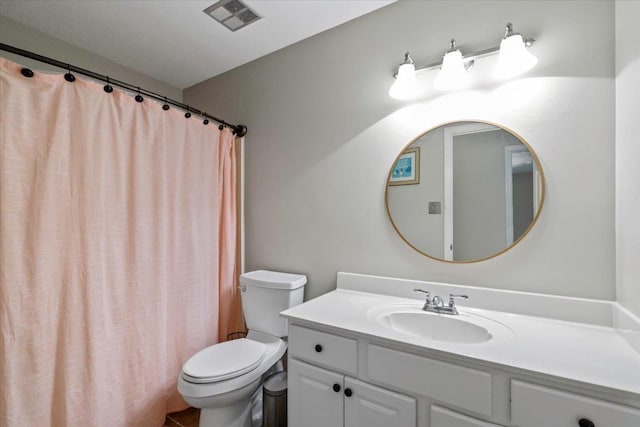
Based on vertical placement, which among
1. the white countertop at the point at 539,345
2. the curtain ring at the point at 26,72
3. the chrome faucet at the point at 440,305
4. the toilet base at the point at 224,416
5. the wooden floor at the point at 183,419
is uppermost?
the curtain ring at the point at 26,72

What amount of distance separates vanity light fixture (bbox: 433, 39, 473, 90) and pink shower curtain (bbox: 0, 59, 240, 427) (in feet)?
5.00

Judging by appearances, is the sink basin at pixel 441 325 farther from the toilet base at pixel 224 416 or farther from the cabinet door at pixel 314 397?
the toilet base at pixel 224 416

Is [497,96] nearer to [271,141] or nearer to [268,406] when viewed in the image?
[271,141]

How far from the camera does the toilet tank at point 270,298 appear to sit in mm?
1730

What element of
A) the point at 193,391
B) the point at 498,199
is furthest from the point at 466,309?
the point at 193,391

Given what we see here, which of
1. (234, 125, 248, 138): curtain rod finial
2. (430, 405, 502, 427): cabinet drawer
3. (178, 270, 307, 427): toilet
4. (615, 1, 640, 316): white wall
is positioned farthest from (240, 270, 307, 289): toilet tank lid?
(615, 1, 640, 316): white wall

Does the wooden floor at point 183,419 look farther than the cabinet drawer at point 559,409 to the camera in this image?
Yes

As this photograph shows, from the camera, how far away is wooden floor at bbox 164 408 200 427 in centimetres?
172

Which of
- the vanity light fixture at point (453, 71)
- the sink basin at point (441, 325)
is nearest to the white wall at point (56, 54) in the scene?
the vanity light fixture at point (453, 71)

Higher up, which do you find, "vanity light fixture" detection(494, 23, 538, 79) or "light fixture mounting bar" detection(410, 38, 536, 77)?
"light fixture mounting bar" detection(410, 38, 536, 77)

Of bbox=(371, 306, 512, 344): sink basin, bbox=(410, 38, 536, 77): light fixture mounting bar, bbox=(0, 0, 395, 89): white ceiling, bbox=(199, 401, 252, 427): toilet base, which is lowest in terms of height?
bbox=(199, 401, 252, 427): toilet base

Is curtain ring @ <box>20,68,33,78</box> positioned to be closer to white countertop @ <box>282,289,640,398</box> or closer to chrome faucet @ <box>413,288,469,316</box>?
white countertop @ <box>282,289,640,398</box>

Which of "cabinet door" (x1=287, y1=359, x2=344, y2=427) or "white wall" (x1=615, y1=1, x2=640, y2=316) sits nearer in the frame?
"white wall" (x1=615, y1=1, x2=640, y2=316)

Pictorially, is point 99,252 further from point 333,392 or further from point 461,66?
point 461,66
